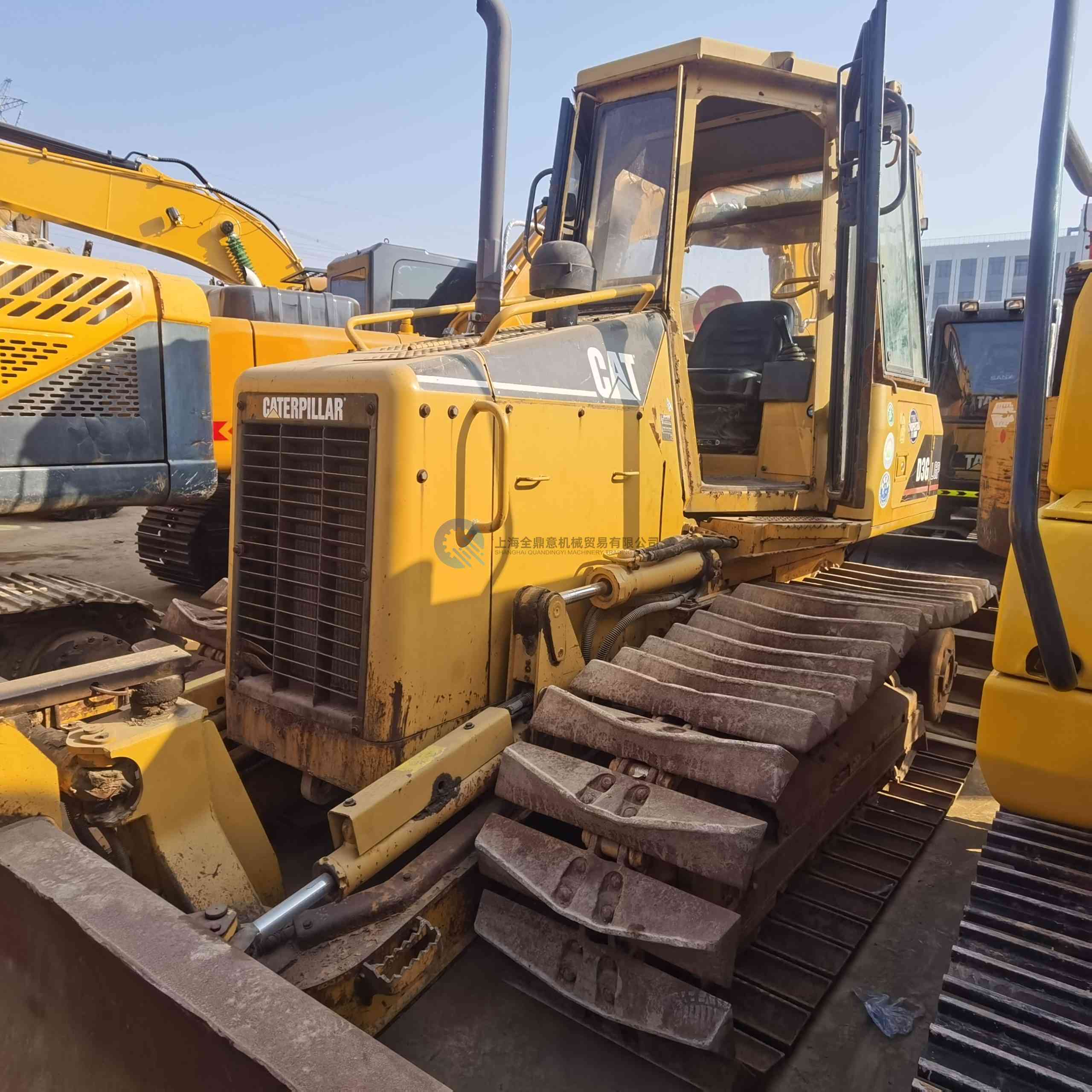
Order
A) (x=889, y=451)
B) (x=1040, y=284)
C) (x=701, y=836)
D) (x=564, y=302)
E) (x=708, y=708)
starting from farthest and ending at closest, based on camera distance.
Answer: (x=889, y=451)
(x=564, y=302)
(x=708, y=708)
(x=701, y=836)
(x=1040, y=284)

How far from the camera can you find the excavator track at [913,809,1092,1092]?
1503 millimetres

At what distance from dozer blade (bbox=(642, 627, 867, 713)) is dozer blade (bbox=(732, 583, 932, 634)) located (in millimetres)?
523

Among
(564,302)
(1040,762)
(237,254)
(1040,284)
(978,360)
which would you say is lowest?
(1040,762)

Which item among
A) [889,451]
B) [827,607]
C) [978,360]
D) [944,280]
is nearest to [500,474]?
[827,607]

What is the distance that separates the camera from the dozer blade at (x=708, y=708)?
2436mm

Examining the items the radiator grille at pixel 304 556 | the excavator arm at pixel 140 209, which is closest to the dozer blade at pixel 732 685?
the radiator grille at pixel 304 556

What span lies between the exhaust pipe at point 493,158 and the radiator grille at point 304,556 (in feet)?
3.31

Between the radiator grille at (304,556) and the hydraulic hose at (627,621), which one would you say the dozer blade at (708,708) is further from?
the radiator grille at (304,556)

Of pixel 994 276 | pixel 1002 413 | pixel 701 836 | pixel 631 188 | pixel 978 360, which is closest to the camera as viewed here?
pixel 701 836

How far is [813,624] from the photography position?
10.5ft

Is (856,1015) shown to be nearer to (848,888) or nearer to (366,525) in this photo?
(848,888)

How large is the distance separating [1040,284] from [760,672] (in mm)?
1618

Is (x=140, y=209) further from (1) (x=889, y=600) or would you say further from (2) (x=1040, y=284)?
(2) (x=1040, y=284)

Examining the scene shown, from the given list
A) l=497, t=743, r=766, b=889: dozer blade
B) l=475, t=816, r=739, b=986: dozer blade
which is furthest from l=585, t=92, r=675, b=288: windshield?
l=475, t=816, r=739, b=986: dozer blade
